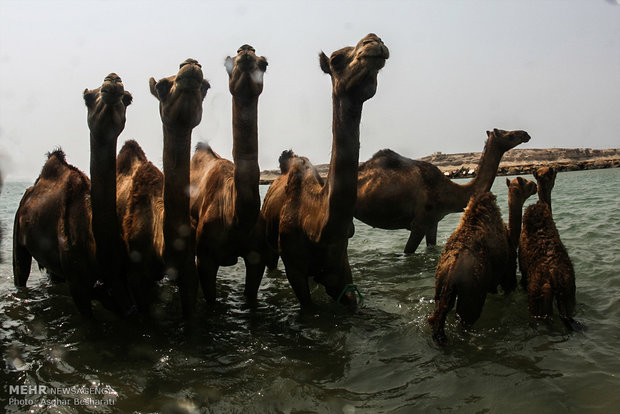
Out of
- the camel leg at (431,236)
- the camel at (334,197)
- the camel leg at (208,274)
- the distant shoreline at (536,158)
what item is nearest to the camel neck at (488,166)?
the camel leg at (431,236)

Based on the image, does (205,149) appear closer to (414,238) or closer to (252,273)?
(252,273)

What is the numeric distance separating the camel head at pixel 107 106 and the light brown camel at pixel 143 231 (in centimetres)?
92

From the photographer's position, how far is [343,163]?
4.82m

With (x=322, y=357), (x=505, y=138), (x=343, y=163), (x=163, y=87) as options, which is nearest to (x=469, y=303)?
(x=322, y=357)

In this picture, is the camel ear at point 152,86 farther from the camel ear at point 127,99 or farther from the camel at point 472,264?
the camel at point 472,264

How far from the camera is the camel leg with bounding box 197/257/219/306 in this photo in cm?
585

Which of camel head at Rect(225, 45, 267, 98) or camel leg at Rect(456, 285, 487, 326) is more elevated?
camel head at Rect(225, 45, 267, 98)

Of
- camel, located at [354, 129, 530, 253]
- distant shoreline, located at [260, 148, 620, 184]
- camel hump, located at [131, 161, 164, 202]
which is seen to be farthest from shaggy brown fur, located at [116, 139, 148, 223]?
distant shoreline, located at [260, 148, 620, 184]

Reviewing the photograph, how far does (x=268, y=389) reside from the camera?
423 centimetres

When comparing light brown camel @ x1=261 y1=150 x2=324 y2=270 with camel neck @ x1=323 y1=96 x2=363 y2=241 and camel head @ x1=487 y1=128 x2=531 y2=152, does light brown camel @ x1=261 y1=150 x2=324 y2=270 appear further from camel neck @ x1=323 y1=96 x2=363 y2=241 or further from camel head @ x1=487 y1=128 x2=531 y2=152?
camel head @ x1=487 y1=128 x2=531 y2=152

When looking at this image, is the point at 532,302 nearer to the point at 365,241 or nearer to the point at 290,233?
the point at 290,233

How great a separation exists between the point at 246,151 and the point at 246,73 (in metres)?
0.76

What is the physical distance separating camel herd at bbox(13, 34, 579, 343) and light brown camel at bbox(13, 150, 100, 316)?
0.06 feet

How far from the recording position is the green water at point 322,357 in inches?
158
